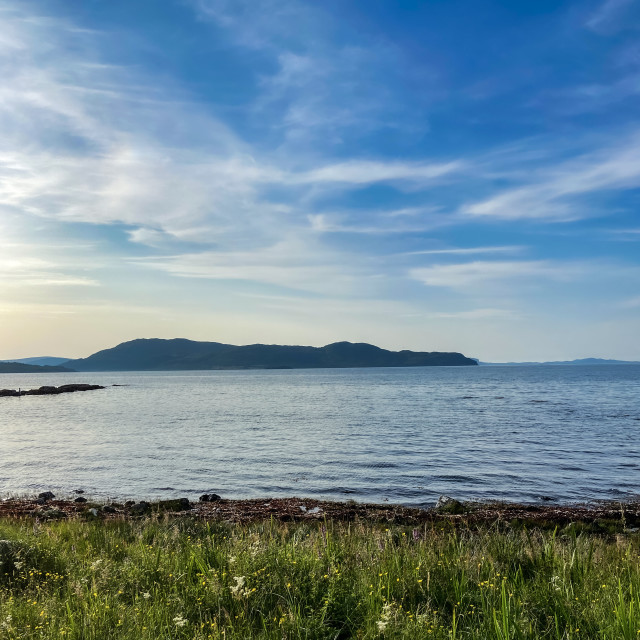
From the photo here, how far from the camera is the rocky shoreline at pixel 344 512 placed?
1788 cm

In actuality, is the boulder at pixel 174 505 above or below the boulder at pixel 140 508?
below

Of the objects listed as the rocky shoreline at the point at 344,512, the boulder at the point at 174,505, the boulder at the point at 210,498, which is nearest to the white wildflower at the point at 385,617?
the rocky shoreline at the point at 344,512

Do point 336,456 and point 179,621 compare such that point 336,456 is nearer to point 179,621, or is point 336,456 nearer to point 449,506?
point 449,506

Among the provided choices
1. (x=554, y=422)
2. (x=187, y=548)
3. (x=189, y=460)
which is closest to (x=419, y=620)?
(x=187, y=548)

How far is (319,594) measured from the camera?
639cm

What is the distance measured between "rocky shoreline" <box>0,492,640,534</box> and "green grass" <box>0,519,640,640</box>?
9477 millimetres

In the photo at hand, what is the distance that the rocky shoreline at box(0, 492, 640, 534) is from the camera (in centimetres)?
1788

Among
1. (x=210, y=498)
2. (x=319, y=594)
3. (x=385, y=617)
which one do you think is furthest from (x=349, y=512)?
(x=385, y=617)

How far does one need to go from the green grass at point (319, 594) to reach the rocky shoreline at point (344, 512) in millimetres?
9477

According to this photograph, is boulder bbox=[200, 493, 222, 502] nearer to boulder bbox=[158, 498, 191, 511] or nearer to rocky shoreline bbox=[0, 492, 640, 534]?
rocky shoreline bbox=[0, 492, 640, 534]

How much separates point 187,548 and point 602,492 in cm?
2164

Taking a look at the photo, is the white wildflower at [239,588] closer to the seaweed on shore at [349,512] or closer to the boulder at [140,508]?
the seaweed on shore at [349,512]

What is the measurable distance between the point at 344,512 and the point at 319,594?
13.9 meters

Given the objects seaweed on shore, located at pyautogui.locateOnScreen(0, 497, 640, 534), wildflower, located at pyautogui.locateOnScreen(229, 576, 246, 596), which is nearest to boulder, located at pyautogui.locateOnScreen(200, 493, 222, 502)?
seaweed on shore, located at pyautogui.locateOnScreen(0, 497, 640, 534)
